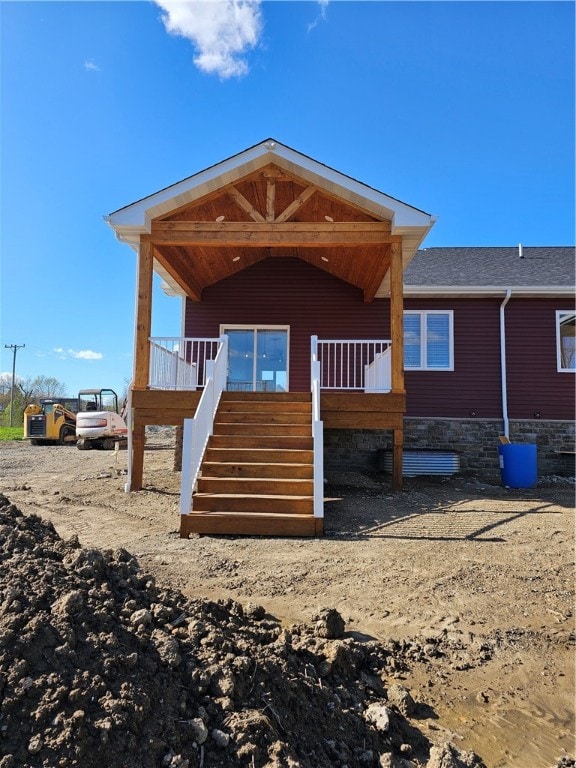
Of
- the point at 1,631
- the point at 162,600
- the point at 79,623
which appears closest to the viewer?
the point at 1,631

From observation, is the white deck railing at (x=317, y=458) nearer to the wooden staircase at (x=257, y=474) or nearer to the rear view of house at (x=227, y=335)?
the rear view of house at (x=227, y=335)

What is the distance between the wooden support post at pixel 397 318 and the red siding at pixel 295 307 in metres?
3.13

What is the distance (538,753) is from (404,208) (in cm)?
704

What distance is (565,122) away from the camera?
30.0 feet

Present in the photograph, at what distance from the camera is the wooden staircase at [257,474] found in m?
5.19

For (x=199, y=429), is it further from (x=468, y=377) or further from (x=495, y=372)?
(x=495, y=372)

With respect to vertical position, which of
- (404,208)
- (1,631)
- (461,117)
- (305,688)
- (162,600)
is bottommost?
(305,688)

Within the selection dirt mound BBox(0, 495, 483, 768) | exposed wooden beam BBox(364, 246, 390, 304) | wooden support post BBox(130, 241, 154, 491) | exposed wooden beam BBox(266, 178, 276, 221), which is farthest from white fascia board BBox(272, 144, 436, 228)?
dirt mound BBox(0, 495, 483, 768)

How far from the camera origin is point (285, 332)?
431 inches

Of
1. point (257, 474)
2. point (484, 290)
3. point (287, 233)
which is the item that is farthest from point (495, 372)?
point (257, 474)

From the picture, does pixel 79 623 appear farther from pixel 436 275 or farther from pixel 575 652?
pixel 436 275

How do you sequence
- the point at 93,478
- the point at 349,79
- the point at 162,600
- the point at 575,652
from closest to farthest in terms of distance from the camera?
the point at 162,600
the point at 575,652
the point at 349,79
the point at 93,478

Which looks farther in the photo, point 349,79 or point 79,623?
point 349,79

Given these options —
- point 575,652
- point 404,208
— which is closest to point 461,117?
point 404,208
